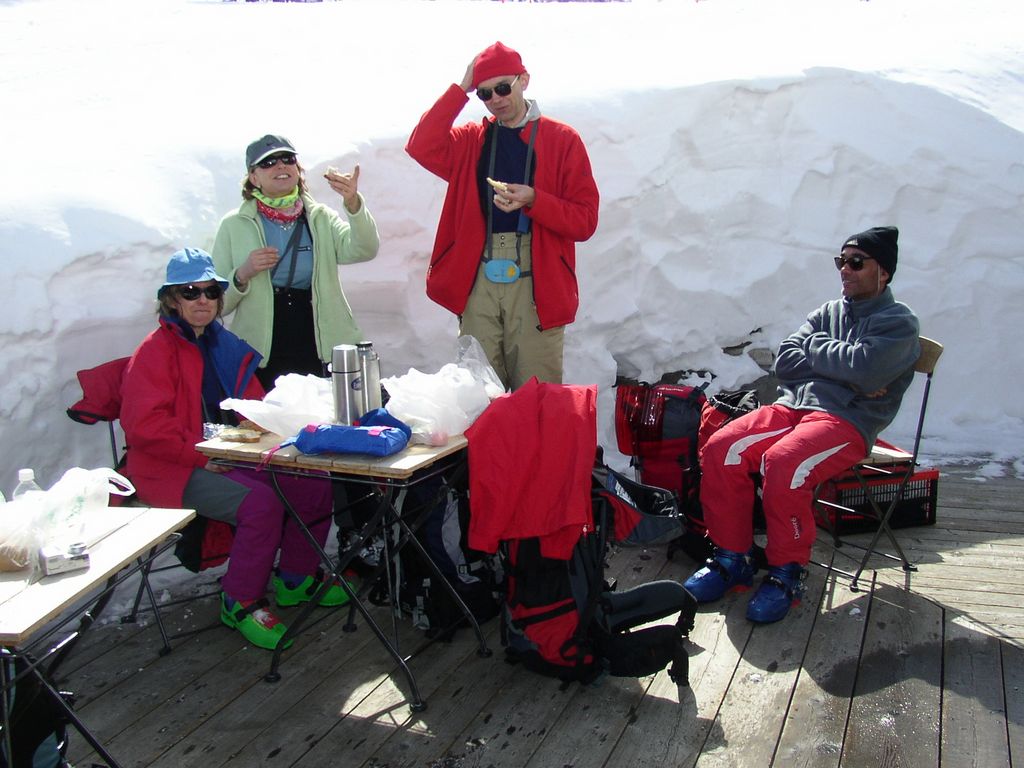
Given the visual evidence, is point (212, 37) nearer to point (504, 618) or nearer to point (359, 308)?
point (359, 308)

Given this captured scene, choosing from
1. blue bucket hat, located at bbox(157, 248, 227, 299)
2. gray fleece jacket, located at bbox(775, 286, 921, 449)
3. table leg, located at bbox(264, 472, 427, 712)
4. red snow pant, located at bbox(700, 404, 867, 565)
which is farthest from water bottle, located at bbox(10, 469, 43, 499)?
gray fleece jacket, located at bbox(775, 286, 921, 449)

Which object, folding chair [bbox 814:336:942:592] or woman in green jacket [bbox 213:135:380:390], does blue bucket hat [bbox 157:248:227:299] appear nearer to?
woman in green jacket [bbox 213:135:380:390]

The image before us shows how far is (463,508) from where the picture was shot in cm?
385

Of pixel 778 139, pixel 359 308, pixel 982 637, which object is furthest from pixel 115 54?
pixel 982 637

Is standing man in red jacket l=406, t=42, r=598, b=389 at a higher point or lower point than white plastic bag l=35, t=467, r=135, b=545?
higher

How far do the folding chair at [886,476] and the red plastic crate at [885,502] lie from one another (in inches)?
0.6

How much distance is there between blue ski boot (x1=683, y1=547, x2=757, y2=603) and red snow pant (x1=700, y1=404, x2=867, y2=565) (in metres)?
0.06

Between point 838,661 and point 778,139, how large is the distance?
4.72 meters

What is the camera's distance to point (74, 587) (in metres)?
2.33

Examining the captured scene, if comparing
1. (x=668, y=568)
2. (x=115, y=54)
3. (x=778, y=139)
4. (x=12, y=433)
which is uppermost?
(x=115, y=54)

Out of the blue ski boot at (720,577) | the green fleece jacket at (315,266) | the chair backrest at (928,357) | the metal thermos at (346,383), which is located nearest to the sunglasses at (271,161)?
the green fleece jacket at (315,266)

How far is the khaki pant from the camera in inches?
179

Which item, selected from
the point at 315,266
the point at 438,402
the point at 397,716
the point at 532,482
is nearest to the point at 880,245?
the point at 532,482

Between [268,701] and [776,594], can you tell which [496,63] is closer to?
[776,594]
